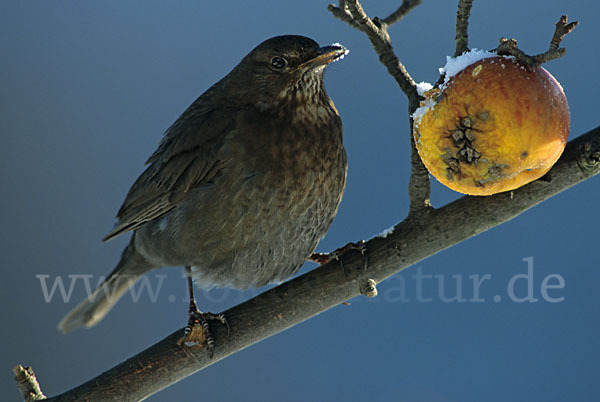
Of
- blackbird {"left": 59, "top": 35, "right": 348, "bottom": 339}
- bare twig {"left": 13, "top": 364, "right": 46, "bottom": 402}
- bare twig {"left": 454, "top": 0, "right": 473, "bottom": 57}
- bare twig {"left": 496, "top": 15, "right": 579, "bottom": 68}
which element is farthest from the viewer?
blackbird {"left": 59, "top": 35, "right": 348, "bottom": 339}

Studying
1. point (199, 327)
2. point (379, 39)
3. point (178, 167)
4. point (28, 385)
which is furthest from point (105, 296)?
point (379, 39)

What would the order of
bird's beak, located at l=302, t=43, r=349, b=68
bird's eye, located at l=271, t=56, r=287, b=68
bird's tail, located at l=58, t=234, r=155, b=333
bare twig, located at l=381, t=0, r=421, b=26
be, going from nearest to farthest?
bare twig, located at l=381, t=0, r=421, b=26
bird's beak, located at l=302, t=43, r=349, b=68
bird's eye, located at l=271, t=56, r=287, b=68
bird's tail, located at l=58, t=234, r=155, b=333

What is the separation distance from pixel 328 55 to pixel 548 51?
4.53ft

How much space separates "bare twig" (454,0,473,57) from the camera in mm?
2035

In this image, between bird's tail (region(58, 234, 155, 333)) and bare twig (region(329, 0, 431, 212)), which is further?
bird's tail (region(58, 234, 155, 333))

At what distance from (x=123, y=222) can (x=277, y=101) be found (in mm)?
1164

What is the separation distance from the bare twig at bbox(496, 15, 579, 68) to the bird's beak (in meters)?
1.11

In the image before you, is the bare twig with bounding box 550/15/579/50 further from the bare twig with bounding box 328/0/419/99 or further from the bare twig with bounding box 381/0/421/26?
the bare twig with bounding box 381/0/421/26

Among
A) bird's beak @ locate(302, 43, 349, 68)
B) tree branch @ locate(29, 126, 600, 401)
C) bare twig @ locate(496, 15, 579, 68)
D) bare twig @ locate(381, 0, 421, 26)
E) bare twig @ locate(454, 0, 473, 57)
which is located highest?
bird's beak @ locate(302, 43, 349, 68)

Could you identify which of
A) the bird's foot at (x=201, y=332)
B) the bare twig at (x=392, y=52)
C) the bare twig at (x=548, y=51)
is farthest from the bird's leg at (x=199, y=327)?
the bare twig at (x=548, y=51)

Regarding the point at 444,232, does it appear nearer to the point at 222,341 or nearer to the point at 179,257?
the point at 222,341

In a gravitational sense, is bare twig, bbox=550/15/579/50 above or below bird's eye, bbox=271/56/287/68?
below

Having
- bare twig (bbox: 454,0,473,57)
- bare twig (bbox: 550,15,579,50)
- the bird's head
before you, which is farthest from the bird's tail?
bare twig (bbox: 550,15,579,50)

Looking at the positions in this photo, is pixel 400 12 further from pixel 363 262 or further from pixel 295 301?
pixel 295 301
